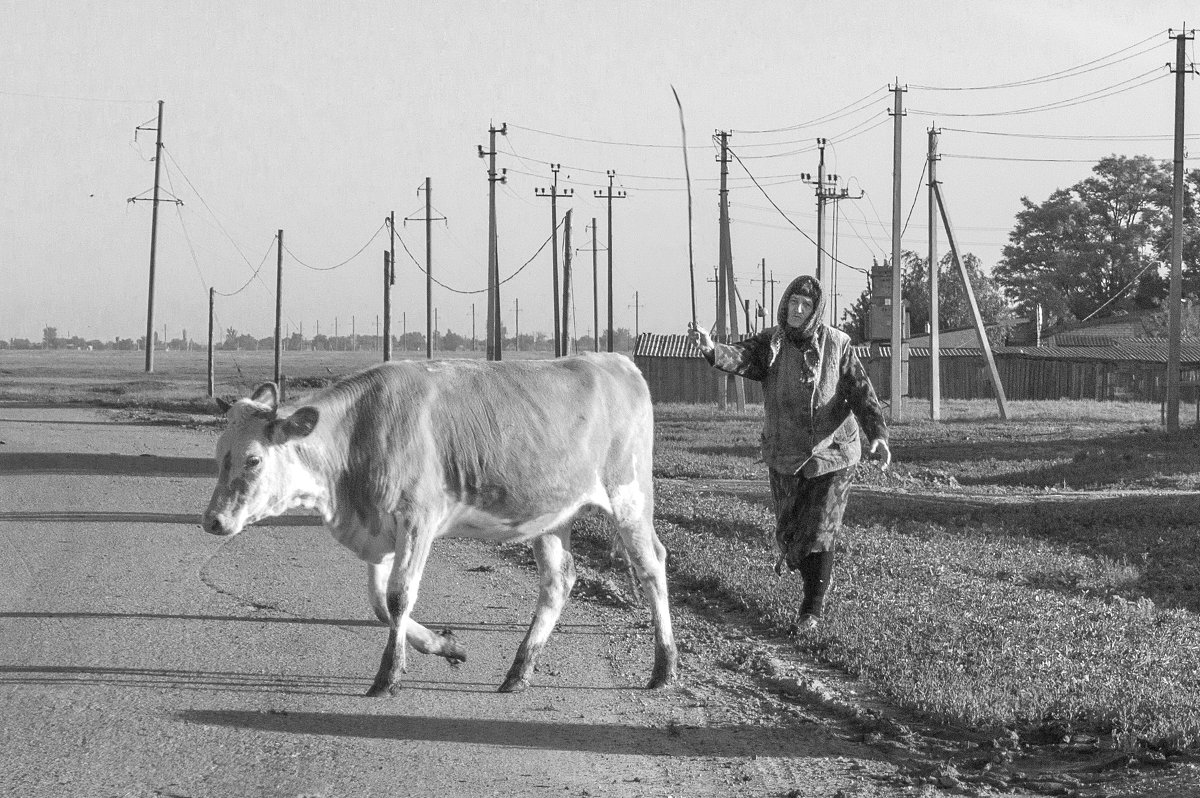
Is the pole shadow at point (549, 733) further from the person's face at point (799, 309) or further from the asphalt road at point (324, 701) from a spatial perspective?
the person's face at point (799, 309)

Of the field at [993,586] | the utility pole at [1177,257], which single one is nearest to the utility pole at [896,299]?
the utility pole at [1177,257]

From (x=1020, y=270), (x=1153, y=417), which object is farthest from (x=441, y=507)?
(x=1020, y=270)

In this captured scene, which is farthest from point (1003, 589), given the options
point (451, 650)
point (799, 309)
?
point (451, 650)

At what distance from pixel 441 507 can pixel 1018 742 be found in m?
2.83

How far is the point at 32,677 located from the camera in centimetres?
662

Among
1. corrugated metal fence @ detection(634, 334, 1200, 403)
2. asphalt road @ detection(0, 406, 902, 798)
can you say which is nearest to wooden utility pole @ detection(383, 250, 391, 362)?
corrugated metal fence @ detection(634, 334, 1200, 403)

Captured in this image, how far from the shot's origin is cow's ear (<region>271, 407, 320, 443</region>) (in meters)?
6.32

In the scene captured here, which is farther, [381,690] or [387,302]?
[387,302]

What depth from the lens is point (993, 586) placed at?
372 inches

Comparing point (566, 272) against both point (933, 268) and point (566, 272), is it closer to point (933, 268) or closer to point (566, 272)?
point (566, 272)

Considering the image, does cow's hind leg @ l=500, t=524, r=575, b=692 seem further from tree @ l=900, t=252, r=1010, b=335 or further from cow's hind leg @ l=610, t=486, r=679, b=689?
tree @ l=900, t=252, r=1010, b=335

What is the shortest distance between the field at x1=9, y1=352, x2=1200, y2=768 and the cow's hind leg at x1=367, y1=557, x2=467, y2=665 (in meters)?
1.52

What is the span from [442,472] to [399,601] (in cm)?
70

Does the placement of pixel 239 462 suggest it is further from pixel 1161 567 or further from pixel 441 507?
pixel 1161 567
